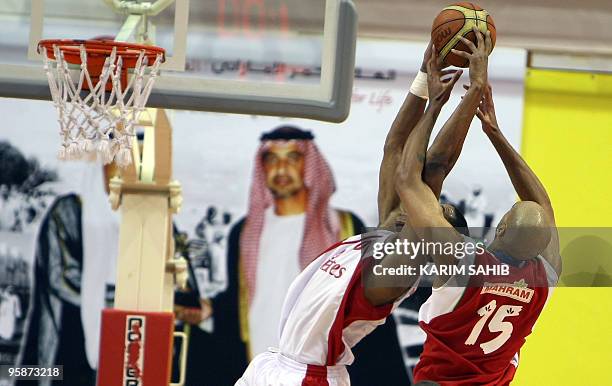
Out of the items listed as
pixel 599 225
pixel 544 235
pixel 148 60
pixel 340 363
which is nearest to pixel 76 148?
pixel 148 60

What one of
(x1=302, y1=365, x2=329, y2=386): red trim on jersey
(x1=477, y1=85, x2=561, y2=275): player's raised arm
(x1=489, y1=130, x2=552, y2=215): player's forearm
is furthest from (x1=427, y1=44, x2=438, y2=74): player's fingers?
(x1=302, y1=365, x2=329, y2=386): red trim on jersey

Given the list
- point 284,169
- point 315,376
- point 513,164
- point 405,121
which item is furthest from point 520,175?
point 284,169

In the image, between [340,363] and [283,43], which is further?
[283,43]

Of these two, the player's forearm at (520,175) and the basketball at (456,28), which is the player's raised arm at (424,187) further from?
the player's forearm at (520,175)

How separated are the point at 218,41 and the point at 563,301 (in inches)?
132

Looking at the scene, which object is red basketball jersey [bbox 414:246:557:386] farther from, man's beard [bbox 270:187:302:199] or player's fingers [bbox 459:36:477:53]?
man's beard [bbox 270:187:302:199]

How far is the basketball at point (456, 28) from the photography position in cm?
281

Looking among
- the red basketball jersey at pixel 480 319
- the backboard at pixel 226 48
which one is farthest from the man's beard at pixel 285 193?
the red basketball jersey at pixel 480 319

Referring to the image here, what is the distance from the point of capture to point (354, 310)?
2928mm

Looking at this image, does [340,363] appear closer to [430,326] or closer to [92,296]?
[430,326]

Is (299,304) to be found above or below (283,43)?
below

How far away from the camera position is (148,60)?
3.97m

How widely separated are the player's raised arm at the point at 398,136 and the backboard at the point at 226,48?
3.40 ft

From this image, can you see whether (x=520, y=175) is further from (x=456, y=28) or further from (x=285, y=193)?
(x=285, y=193)
